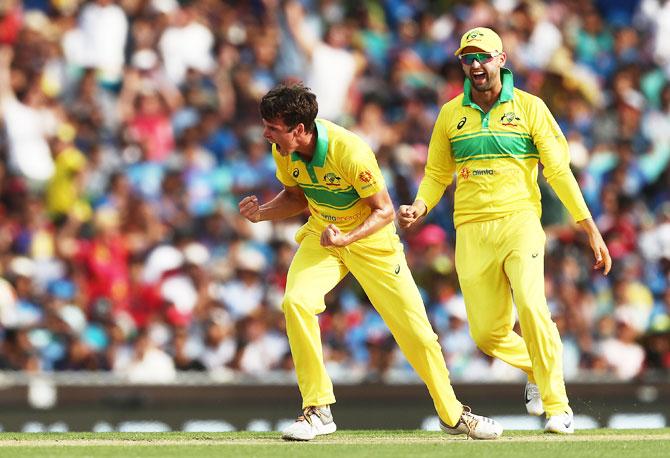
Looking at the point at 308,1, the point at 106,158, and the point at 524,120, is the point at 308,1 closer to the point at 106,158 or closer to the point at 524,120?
the point at 106,158

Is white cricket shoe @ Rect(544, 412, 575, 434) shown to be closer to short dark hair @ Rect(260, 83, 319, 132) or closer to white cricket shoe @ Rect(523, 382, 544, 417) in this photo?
white cricket shoe @ Rect(523, 382, 544, 417)

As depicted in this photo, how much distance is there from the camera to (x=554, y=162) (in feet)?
26.5

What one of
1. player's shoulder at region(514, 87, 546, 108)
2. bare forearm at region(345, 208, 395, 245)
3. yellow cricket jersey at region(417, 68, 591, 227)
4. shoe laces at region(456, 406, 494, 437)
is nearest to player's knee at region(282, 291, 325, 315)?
bare forearm at region(345, 208, 395, 245)

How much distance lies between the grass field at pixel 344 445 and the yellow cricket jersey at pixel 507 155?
4.19 ft

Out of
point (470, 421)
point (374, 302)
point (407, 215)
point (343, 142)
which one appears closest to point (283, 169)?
point (343, 142)

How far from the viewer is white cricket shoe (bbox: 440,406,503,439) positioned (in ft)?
26.0

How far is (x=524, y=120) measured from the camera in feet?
26.6

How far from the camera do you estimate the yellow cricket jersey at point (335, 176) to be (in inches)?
298

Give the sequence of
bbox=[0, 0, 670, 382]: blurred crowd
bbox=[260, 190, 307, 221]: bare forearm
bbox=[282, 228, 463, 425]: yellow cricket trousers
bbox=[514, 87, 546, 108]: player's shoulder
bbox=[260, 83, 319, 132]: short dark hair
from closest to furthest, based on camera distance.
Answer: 1. bbox=[260, 83, 319, 132]: short dark hair
2. bbox=[282, 228, 463, 425]: yellow cricket trousers
3. bbox=[260, 190, 307, 221]: bare forearm
4. bbox=[514, 87, 546, 108]: player's shoulder
5. bbox=[0, 0, 670, 382]: blurred crowd

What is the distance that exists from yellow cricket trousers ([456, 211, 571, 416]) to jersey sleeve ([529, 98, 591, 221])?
A: 230 millimetres

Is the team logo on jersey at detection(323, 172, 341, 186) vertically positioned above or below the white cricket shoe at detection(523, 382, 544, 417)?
above

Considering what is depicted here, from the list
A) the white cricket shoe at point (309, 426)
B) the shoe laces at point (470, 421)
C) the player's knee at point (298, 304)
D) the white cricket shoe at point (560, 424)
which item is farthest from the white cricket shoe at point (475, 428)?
the player's knee at point (298, 304)

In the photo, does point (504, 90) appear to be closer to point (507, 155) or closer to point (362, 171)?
point (507, 155)

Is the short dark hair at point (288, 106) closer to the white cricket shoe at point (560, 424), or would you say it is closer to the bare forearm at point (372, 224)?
the bare forearm at point (372, 224)
